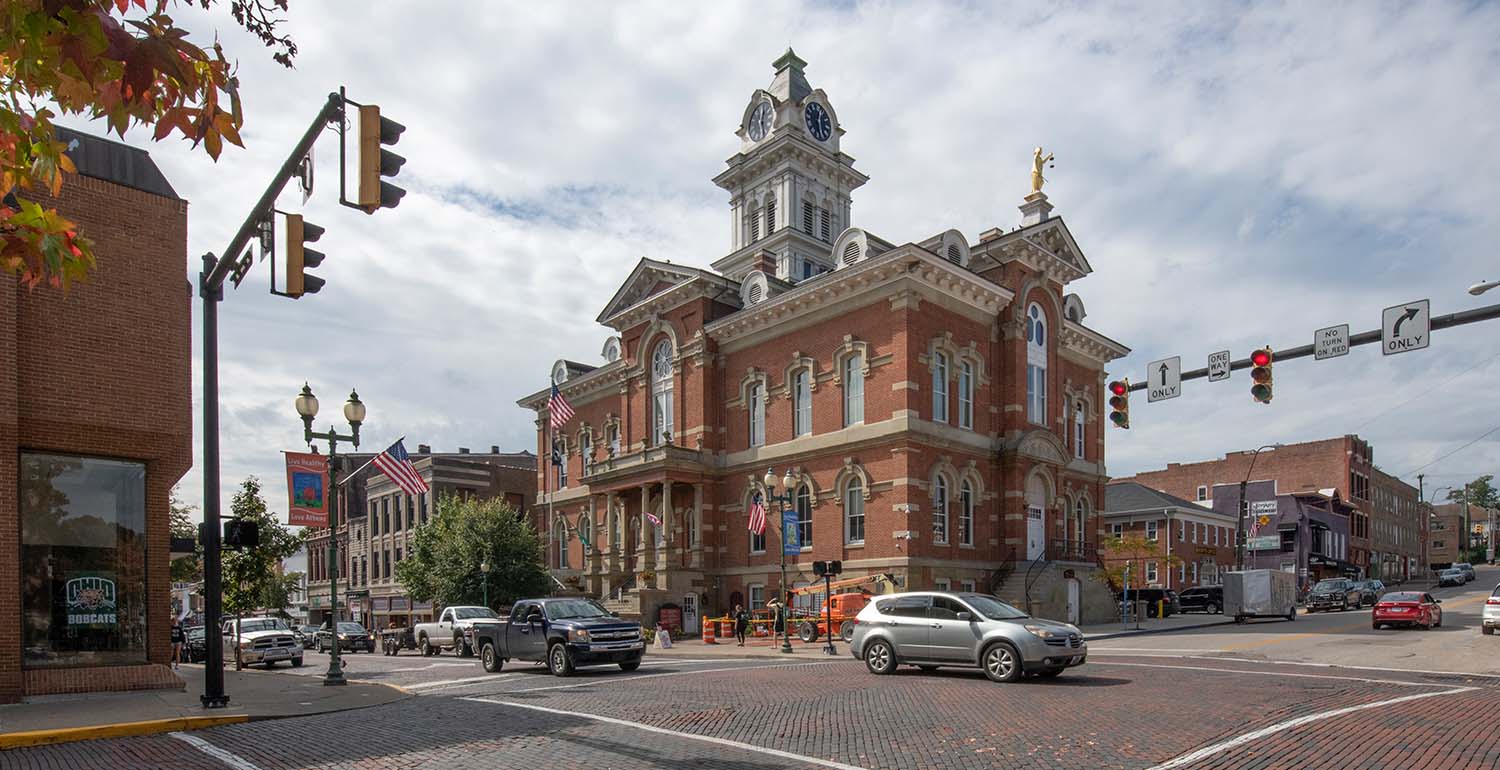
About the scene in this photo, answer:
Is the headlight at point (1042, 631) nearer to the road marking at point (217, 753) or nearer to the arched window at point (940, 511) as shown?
the road marking at point (217, 753)

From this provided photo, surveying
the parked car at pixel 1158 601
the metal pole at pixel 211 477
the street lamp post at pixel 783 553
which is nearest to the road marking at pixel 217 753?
the metal pole at pixel 211 477

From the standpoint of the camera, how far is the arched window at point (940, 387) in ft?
128

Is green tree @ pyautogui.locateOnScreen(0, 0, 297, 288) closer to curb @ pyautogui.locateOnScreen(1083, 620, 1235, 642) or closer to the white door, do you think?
curb @ pyautogui.locateOnScreen(1083, 620, 1235, 642)

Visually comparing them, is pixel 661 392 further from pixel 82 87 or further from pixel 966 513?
pixel 82 87

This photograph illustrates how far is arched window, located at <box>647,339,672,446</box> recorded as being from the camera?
48.3 meters

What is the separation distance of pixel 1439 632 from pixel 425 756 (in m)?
34.5

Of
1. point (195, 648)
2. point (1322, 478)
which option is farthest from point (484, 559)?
point (1322, 478)

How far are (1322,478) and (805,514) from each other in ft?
225

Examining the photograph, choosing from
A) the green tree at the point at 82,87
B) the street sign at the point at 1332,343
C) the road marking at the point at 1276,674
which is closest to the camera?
the green tree at the point at 82,87

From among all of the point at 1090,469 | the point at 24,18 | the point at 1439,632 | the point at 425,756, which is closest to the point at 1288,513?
the point at 1090,469

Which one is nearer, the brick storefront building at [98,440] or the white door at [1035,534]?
the brick storefront building at [98,440]

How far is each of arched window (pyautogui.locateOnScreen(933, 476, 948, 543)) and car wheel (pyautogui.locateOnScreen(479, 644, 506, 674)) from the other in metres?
19.0

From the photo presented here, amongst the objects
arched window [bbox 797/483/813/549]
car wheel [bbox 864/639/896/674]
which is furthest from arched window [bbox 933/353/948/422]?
car wheel [bbox 864/639/896/674]

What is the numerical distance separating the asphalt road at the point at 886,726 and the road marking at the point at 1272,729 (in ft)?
0.10
